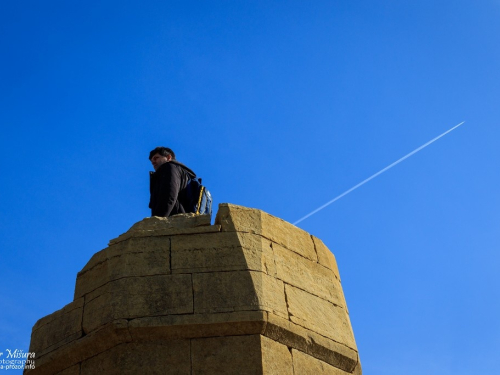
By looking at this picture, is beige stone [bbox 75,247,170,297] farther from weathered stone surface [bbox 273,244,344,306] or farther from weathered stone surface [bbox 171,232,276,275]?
weathered stone surface [bbox 273,244,344,306]

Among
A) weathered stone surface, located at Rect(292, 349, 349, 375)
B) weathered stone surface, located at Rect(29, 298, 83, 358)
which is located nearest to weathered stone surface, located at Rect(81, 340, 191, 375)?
weathered stone surface, located at Rect(29, 298, 83, 358)

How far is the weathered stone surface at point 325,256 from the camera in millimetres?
6000

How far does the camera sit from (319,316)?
5.43 meters

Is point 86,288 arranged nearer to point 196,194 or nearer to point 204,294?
point 204,294

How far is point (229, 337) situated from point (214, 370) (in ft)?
0.93

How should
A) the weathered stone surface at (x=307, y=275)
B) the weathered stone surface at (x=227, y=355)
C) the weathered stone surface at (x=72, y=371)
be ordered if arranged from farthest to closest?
the weathered stone surface at (x=307, y=275), the weathered stone surface at (x=72, y=371), the weathered stone surface at (x=227, y=355)

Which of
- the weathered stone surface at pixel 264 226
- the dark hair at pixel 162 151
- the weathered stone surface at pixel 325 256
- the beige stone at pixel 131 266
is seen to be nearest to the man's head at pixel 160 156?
the dark hair at pixel 162 151

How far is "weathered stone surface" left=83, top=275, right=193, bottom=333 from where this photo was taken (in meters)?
4.96

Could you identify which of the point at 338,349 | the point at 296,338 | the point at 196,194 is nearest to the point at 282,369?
the point at 296,338

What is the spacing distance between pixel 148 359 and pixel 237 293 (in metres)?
0.83

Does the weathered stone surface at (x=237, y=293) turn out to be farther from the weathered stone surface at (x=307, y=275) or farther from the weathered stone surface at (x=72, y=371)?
the weathered stone surface at (x=72, y=371)

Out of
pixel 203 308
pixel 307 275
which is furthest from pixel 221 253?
pixel 307 275

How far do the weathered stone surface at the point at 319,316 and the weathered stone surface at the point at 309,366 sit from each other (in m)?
0.25

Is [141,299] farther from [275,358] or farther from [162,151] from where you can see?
[162,151]
